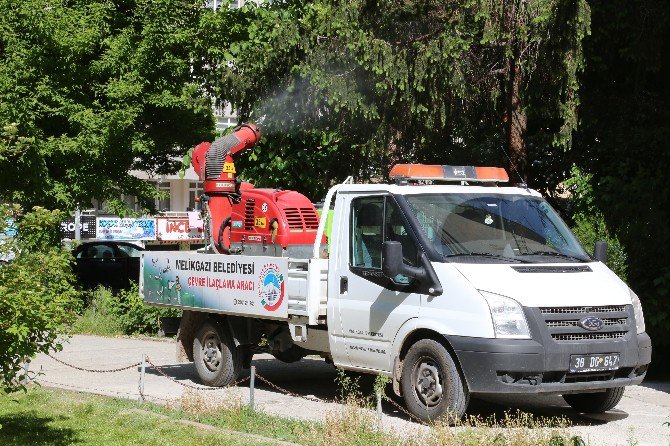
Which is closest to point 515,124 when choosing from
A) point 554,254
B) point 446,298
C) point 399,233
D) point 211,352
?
point 554,254

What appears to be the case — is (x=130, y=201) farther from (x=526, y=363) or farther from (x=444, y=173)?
(x=526, y=363)

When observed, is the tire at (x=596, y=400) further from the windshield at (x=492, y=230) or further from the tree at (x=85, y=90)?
the tree at (x=85, y=90)

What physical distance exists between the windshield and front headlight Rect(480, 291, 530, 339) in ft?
2.38

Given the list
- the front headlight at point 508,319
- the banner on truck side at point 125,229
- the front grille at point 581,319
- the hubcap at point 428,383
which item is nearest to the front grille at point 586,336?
the front grille at point 581,319

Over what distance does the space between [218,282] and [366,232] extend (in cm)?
235

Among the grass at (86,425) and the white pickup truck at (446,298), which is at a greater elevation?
the white pickup truck at (446,298)

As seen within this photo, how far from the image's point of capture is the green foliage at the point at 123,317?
2138 cm

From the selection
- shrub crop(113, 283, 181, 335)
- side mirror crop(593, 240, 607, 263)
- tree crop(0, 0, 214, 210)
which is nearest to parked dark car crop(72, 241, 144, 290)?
tree crop(0, 0, 214, 210)

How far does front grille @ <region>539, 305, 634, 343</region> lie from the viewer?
33.6 feet

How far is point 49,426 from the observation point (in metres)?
10.6

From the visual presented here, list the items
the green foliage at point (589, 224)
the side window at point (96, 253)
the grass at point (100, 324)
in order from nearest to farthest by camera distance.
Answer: the green foliage at point (589, 224) < the grass at point (100, 324) < the side window at point (96, 253)

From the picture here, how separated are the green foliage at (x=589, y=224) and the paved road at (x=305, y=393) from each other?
1663 mm

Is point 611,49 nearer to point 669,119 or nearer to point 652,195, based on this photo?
point 669,119

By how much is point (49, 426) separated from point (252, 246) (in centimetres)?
403
